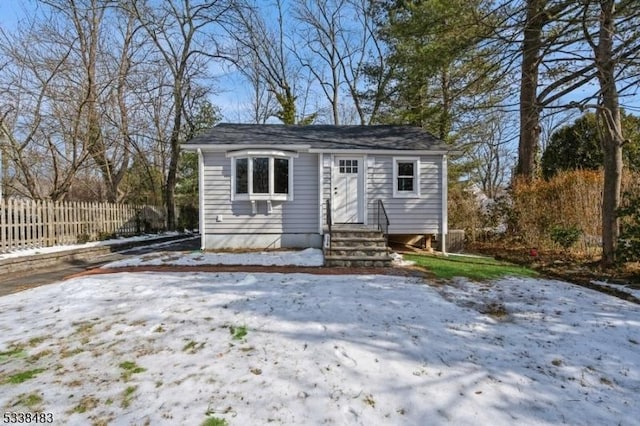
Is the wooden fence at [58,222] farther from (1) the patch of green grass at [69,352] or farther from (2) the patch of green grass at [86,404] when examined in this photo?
(2) the patch of green grass at [86,404]

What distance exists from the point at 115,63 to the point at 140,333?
16.5 meters

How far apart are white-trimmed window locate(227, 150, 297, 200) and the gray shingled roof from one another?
1.27 feet

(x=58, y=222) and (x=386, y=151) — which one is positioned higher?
(x=386, y=151)

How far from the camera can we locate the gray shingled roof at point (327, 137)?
1020 cm

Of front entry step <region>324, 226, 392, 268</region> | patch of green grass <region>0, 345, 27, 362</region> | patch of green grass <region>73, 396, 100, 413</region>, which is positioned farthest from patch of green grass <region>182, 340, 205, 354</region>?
front entry step <region>324, 226, 392, 268</region>

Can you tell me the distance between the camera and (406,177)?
10.3 meters

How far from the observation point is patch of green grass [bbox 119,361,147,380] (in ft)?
9.53

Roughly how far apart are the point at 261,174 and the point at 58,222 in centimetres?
673

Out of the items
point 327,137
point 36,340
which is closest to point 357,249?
point 327,137

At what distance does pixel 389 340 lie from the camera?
3.60 metres

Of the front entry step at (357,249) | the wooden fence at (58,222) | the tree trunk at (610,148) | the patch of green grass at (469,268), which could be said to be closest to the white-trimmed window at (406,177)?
the front entry step at (357,249)

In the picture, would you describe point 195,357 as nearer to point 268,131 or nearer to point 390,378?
point 390,378

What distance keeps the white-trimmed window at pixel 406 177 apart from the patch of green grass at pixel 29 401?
9.08 meters

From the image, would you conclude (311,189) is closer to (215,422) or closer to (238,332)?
(238,332)
